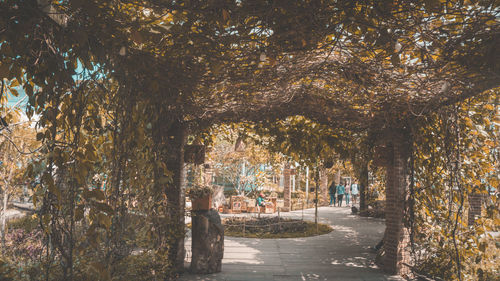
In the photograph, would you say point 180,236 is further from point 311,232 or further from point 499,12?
point 311,232

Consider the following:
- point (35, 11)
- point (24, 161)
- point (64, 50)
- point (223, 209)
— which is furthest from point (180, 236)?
point (223, 209)

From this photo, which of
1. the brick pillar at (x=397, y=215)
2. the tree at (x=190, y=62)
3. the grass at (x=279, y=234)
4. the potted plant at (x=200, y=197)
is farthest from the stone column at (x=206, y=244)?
the grass at (x=279, y=234)

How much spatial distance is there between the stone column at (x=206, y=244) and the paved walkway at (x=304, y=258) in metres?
0.13

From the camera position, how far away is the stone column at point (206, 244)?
4516 mm

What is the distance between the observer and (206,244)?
4.53 m

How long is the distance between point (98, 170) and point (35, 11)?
1656 millimetres

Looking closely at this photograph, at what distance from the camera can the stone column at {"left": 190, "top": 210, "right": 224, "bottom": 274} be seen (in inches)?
178

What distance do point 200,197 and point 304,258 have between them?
243cm

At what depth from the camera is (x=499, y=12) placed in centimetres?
175

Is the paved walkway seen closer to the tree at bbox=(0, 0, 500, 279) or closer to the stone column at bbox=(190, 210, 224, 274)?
the stone column at bbox=(190, 210, 224, 274)

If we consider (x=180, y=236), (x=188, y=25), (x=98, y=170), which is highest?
(x=188, y=25)

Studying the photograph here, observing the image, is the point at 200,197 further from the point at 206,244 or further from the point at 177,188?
the point at 206,244

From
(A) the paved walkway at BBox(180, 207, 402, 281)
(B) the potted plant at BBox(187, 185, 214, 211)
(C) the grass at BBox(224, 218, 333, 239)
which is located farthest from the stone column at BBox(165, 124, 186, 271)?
(C) the grass at BBox(224, 218, 333, 239)

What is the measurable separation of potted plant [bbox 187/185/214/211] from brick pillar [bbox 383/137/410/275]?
109 inches
